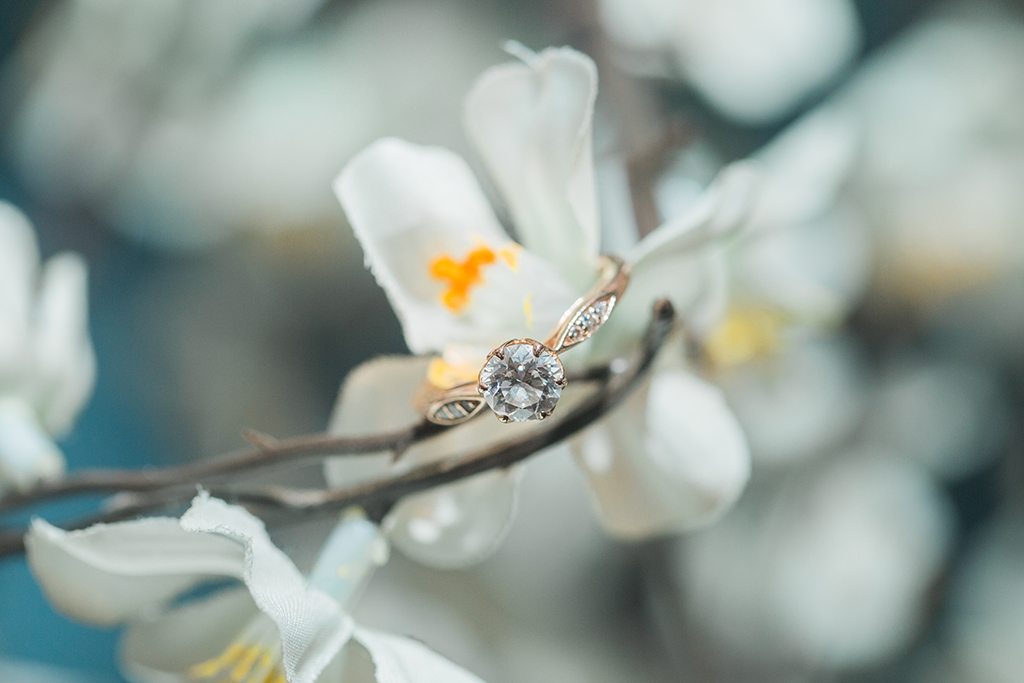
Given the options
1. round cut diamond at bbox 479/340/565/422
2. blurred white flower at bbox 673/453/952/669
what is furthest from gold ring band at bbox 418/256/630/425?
blurred white flower at bbox 673/453/952/669

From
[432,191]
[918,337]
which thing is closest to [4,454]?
[432,191]

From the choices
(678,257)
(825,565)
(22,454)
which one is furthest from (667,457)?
(825,565)

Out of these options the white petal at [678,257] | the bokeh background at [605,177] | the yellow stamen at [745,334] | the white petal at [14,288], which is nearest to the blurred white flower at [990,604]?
the bokeh background at [605,177]

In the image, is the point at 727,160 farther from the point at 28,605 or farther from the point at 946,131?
the point at 28,605

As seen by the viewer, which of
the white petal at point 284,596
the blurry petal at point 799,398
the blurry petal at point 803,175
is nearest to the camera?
the white petal at point 284,596

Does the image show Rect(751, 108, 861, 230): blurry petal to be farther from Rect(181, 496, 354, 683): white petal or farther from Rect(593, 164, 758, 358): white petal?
Rect(181, 496, 354, 683): white petal

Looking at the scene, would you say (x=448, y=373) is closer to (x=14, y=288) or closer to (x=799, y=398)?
(x=14, y=288)

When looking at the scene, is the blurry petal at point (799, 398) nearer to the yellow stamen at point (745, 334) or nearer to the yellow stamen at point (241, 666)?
the yellow stamen at point (745, 334)

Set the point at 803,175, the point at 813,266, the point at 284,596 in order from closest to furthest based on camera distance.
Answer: the point at 284,596 → the point at 803,175 → the point at 813,266
